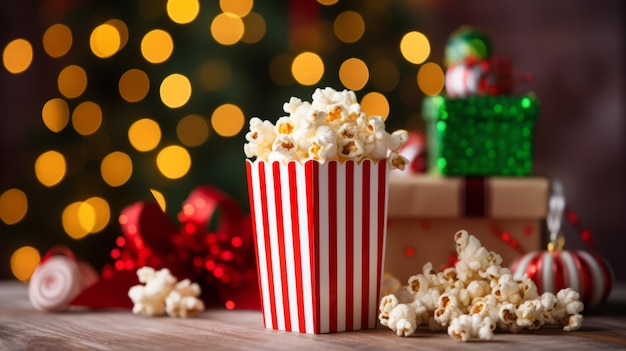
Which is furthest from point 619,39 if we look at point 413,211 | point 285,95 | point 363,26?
point 413,211

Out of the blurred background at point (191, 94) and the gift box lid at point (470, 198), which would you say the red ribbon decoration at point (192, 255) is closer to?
the gift box lid at point (470, 198)

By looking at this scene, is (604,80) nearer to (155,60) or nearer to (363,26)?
(363,26)

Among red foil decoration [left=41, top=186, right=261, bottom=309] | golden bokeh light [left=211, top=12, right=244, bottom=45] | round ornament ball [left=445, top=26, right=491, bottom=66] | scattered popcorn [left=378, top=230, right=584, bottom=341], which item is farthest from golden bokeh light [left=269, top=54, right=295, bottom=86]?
scattered popcorn [left=378, top=230, right=584, bottom=341]

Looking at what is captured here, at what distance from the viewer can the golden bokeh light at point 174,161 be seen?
2676 millimetres

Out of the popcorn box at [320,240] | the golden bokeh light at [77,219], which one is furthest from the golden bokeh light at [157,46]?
the popcorn box at [320,240]

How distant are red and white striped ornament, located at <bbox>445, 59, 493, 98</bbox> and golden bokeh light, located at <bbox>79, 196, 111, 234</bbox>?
4.35ft

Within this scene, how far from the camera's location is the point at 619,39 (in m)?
2.71

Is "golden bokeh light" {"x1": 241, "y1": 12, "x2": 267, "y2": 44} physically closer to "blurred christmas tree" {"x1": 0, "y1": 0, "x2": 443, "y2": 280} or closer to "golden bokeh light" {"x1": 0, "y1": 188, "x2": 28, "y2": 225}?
"blurred christmas tree" {"x1": 0, "y1": 0, "x2": 443, "y2": 280}

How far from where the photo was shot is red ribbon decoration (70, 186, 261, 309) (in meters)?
1.61

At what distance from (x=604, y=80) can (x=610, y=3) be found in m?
0.25

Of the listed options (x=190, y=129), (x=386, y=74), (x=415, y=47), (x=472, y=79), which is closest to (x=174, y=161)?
(x=190, y=129)

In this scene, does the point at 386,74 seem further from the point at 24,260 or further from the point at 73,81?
the point at 24,260

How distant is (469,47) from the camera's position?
1.92 meters

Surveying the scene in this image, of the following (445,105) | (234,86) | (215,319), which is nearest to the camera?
(215,319)
